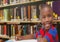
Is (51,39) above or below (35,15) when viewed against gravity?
below

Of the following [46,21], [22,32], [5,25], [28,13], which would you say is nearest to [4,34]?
[5,25]

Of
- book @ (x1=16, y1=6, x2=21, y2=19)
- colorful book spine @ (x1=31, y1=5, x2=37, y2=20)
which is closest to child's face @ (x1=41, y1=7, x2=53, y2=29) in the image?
colorful book spine @ (x1=31, y1=5, x2=37, y2=20)

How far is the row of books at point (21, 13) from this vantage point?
8.71 feet

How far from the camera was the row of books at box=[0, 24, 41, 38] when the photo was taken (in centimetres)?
274

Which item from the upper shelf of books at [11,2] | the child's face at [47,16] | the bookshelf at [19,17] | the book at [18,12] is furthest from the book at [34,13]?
the child's face at [47,16]

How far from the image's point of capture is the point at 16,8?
9.77ft

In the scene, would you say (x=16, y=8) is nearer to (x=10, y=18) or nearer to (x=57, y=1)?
(x=10, y=18)

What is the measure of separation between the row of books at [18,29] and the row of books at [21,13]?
131 mm

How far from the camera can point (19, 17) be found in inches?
114

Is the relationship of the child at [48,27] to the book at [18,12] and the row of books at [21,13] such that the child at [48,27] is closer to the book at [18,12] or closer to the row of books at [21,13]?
the row of books at [21,13]

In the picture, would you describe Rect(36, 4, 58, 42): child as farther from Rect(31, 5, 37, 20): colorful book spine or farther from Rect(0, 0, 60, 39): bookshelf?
Rect(31, 5, 37, 20): colorful book spine

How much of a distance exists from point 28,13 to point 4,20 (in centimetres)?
63

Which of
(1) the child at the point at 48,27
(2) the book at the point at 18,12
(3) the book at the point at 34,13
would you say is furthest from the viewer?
(2) the book at the point at 18,12

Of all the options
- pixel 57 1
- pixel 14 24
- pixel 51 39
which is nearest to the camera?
pixel 51 39
